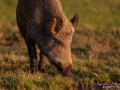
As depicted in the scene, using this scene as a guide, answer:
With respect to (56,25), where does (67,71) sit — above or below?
below

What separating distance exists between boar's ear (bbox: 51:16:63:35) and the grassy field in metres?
1.03

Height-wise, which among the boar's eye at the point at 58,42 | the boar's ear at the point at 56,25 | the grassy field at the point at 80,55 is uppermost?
the boar's ear at the point at 56,25

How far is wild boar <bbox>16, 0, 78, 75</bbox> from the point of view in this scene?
8188 mm

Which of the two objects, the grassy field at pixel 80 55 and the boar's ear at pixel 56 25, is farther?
the boar's ear at pixel 56 25

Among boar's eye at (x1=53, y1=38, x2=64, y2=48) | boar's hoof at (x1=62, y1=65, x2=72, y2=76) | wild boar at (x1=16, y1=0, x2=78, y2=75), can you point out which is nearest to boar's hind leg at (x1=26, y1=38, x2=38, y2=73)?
wild boar at (x1=16, y1=0, x2=78, y2=75)

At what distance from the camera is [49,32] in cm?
831

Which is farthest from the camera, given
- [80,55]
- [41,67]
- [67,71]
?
[80,55]

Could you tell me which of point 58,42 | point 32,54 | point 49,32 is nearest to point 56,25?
point 49,32

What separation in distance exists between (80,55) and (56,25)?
4.75 m

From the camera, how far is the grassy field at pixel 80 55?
297 inches

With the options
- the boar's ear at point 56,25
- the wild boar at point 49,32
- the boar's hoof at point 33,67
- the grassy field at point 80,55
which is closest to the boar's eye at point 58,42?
the wild boar at point 49,32

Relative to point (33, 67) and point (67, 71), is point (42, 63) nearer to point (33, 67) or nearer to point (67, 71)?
point (33, 67)

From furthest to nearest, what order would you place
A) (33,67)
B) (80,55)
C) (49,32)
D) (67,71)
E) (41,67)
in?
(80,55), (41,67), (33,67), (49,32), (67,71)

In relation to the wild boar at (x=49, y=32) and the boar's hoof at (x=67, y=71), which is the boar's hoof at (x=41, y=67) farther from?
the boar's hoof at (x=67, y=71)
